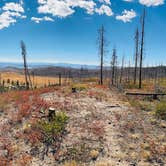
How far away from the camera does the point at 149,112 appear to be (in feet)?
69.9

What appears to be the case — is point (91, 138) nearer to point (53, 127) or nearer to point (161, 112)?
point (53, 127)

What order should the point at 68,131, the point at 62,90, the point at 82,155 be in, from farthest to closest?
1. the point at 62,90
2. the point at 68,131
3. the point at 82,155

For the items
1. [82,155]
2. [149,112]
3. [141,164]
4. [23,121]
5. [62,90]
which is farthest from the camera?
[62,90]

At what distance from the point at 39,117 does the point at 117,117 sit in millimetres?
6280

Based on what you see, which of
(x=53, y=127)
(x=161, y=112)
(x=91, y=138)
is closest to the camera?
(x=91, y=138)

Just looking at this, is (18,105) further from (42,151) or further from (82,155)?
(82,155)

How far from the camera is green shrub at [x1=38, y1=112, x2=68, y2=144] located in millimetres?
16047

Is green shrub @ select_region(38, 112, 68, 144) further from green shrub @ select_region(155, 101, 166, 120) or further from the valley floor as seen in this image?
green shrub @ select_region(155, 101, 166, 120)

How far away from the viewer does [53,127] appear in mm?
16875

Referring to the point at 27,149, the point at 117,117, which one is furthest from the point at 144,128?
the point at 27,149

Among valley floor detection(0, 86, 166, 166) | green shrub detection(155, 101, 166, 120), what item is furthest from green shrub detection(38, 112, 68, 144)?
green shrub detection(155, 101, 166, 120)

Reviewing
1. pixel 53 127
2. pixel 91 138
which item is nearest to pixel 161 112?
pixel 91 138

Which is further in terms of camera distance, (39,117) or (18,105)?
(18,105)

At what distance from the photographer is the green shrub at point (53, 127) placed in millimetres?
16047
